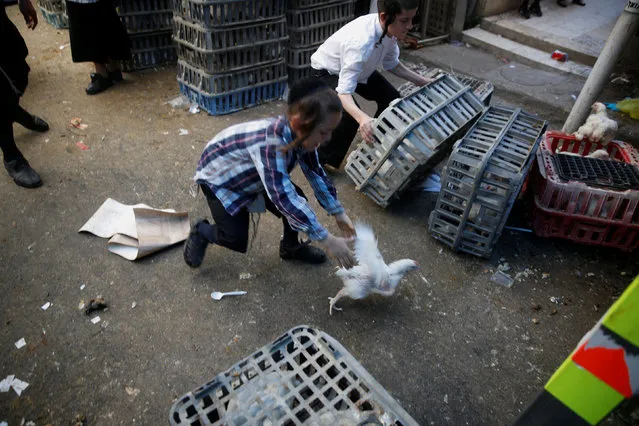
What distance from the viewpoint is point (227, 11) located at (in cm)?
438

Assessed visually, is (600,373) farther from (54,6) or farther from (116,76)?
(54,6)

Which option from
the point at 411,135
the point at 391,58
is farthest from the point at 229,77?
the point at 411,135

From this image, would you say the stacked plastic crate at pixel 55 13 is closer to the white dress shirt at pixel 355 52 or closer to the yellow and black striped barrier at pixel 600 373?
the white dress shirt at pixel 355 52

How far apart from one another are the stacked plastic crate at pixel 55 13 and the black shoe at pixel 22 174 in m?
4.12

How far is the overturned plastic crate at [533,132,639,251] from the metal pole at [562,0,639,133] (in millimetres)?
1072

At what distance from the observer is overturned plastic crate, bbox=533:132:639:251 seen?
312cm

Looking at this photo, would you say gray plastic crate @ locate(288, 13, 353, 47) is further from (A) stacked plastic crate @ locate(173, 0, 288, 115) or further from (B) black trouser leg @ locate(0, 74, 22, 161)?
(B) black trouser leg @ locate(0, 74, 22, 161)

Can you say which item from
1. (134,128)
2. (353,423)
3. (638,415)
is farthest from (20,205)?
(638,415)

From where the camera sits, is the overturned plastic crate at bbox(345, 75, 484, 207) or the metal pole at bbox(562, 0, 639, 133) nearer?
the overturned plastic crate at bbox(345, 75, 484, 207)

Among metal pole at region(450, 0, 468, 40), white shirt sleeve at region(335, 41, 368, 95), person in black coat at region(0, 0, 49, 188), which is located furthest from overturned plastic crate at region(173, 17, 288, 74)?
metal pole at region(450, 0, 468, 40)

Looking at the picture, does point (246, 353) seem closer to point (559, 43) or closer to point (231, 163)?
point (231, 163)

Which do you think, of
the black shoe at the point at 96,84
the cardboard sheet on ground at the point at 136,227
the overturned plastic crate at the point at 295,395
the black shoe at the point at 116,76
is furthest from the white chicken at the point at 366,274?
the black shoe at the point at 116,76

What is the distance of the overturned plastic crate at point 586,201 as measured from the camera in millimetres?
3123

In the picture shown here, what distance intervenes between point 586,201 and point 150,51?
5.45m
